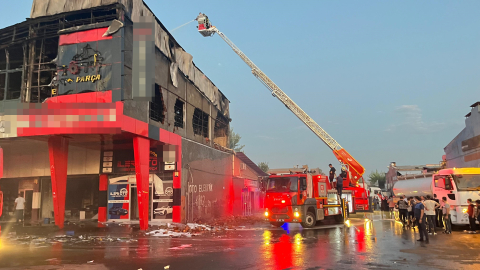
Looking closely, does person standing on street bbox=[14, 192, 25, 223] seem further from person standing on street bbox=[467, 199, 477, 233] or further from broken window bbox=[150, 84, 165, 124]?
person standing on street bbox=[467, 199, 477, 233]

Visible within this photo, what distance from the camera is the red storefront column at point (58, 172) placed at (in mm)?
17703

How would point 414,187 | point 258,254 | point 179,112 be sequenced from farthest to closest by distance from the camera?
point 179,112 → point 414,187 → point 258,254

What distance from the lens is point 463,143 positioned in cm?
3197

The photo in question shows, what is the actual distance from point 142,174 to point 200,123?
11.1m

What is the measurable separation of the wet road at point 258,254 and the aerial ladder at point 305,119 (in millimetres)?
13507

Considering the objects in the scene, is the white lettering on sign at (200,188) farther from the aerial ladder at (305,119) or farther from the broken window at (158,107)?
the aerial ladder at (305,119)

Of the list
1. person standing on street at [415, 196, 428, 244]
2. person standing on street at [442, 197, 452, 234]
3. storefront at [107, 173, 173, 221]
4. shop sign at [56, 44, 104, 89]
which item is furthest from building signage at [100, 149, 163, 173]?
person standing on street at [442, 197, 452, 234]

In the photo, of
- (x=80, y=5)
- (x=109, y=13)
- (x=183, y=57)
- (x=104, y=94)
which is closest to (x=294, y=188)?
(x=104, y=94)

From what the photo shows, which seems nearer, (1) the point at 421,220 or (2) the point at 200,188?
(1) the point at 421,220

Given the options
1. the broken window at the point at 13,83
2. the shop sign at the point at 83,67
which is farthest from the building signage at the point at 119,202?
the broken window at the point at 13,83

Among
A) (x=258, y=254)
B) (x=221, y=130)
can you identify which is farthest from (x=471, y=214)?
(x=221, y=130)

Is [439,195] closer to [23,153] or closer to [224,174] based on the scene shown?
[224,174]

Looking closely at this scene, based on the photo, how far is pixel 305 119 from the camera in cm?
2806

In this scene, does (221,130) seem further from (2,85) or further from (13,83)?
(2,85)
